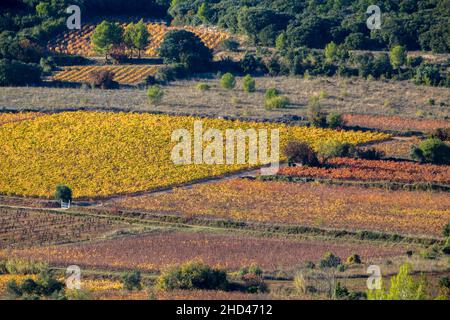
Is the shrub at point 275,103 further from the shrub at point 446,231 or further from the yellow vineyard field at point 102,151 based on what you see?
the shrub at point 446,231

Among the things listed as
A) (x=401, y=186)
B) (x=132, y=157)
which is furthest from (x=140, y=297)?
(x=132, y=157)

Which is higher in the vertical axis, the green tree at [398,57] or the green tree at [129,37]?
the green tree at [129,37]

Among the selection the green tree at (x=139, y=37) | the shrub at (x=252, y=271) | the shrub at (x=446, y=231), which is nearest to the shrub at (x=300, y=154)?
the shrub at (x=446, y=231)

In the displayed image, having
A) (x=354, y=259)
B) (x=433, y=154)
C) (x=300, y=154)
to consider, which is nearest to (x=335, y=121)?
(x=433, y=154)

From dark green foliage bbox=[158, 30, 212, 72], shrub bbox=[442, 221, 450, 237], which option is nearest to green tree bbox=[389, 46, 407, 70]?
dark green foliage bbox=[158, 30, 212, 72]

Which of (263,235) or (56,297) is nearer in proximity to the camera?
(56,297)

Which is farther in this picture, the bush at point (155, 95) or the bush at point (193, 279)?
the bush at point (155, 95)

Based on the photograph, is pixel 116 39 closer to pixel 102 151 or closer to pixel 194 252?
pixel 102 151

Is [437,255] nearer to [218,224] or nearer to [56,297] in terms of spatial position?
[218,224]
